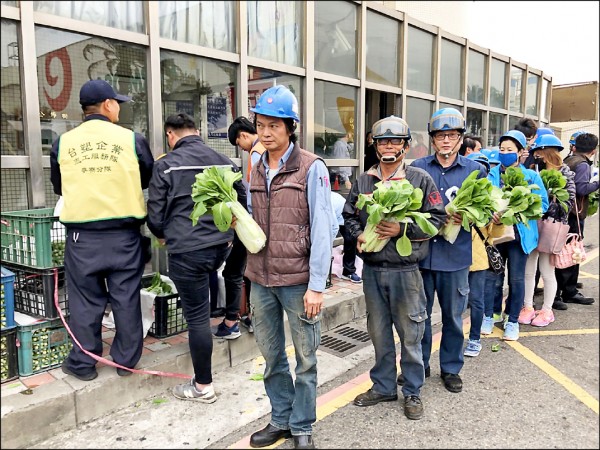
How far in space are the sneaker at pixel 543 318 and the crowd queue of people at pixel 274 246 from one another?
2.03 meters

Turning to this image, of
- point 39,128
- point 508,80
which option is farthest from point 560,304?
point 508,80

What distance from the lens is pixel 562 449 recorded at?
307 centimetres

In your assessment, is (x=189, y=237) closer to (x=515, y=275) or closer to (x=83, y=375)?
(x=83, y=375)

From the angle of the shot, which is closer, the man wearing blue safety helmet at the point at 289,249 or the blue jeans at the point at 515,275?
the man wearing blue safety helmet at the point at 289,249

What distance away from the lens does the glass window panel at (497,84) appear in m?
10.9

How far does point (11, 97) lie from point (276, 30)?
3216 mm

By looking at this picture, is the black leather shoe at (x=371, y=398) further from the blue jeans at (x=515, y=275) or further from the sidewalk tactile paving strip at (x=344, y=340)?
the blue jeans at (x=515, y=275)

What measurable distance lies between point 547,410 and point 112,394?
10.2ft

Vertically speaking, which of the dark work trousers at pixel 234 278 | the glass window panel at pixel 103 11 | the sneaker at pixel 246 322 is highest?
the glass window panel at pixel 103 11

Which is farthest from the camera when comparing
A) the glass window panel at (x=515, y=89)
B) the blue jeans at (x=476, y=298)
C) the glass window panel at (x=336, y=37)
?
the glass window panel at (x=515, y=89)

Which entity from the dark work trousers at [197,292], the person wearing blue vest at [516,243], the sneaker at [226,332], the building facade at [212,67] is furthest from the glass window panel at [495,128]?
the dark work trousers at [197,292]

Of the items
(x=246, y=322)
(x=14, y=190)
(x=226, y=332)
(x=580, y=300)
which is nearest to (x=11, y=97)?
(x=14, y=190)

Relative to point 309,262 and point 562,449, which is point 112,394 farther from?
point 562,449

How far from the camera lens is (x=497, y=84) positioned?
11133mm
